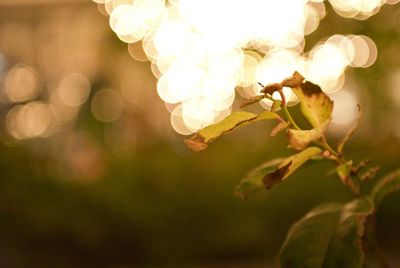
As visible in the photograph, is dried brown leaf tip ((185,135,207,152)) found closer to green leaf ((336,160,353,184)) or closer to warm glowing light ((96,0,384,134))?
green leaf ((336,160,353,184))

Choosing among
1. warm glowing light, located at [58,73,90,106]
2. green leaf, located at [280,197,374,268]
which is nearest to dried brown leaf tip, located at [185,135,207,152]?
green leaf, located at [280,197,374,268]

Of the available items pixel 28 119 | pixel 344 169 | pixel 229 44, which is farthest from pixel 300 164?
pixel 28 119

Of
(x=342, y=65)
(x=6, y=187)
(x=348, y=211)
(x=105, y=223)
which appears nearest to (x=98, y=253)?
(x=105, y=223)

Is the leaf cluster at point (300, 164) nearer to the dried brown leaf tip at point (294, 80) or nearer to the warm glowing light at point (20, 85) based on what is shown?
the dried brown leaf tip at point (294, 80)

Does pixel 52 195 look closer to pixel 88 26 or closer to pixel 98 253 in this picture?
pixel 98 253

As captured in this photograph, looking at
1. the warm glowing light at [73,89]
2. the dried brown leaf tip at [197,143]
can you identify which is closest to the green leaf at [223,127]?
the dried brown leaf tip at [197,143]
